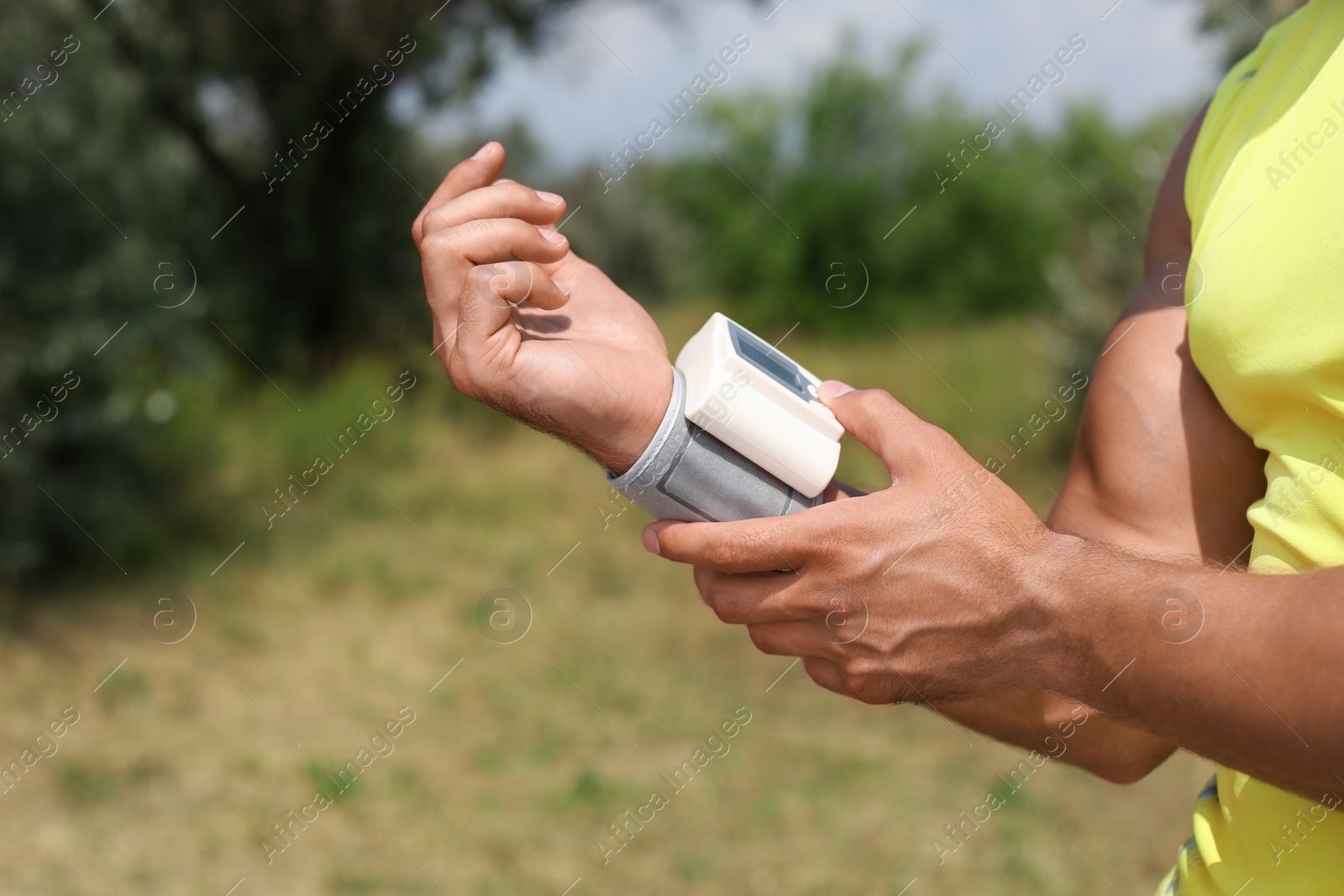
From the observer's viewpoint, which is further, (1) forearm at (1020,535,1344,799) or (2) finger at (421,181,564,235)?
(2) finger at (421,181,564,235)

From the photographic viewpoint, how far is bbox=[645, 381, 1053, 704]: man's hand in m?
1.13

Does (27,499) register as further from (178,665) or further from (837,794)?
(837,794)


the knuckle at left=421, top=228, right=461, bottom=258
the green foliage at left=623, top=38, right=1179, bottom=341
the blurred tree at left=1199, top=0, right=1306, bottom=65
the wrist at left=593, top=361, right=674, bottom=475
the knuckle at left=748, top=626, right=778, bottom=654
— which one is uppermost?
the knuckle at left=421, top=228, right=461, bottom=258

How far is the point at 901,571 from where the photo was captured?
1161 millimetres

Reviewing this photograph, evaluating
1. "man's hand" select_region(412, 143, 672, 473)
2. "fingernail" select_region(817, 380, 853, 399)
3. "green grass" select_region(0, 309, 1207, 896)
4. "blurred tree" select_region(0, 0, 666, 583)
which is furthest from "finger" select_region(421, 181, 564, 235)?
"blurred tree" select_region(0, 0, 666, 583)

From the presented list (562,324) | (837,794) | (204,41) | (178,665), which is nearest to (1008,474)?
(837,794)

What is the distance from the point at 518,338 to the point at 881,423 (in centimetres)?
47

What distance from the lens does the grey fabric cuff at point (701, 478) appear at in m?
1.28

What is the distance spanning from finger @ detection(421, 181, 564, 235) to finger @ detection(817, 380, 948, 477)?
0.47 meters

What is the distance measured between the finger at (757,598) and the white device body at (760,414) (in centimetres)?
13

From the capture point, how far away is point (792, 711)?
16.7 feet

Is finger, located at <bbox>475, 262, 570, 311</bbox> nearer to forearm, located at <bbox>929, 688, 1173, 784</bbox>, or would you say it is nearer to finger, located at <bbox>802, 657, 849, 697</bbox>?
finger, located at <bbox>802, 657, 849, 697</bbox>

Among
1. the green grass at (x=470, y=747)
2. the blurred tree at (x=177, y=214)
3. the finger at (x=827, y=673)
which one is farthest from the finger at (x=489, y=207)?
the blurred tree at (x=177, y=214)

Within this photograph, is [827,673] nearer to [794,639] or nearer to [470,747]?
[794,639]
